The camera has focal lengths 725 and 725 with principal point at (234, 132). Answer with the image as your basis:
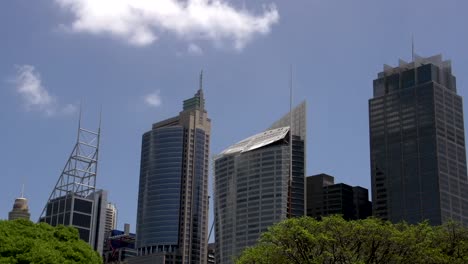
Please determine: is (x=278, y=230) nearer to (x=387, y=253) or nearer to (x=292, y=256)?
(x=292, y=256)

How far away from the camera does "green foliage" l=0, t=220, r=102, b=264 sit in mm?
38500

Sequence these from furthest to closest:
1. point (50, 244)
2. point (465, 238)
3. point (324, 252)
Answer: point (465, 238) < point (324, 252) < point (50, 244)

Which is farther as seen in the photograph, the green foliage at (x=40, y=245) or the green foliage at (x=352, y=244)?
the green foliage at (x=352, y=244)

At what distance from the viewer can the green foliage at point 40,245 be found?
3850 cm

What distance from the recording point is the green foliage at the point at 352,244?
43781mm

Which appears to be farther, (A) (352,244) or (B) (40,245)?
(A) (352,244)

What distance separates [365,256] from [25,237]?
66.9 feet

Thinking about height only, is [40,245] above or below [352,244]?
below

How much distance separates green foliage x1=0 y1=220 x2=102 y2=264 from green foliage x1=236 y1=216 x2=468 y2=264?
11.7 metres

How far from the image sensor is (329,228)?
4503cm

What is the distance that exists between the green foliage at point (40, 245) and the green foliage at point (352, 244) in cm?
1170

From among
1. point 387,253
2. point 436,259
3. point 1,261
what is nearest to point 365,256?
point 387,253

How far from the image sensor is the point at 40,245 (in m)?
39.5

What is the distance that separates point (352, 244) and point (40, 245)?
61.4 feet
